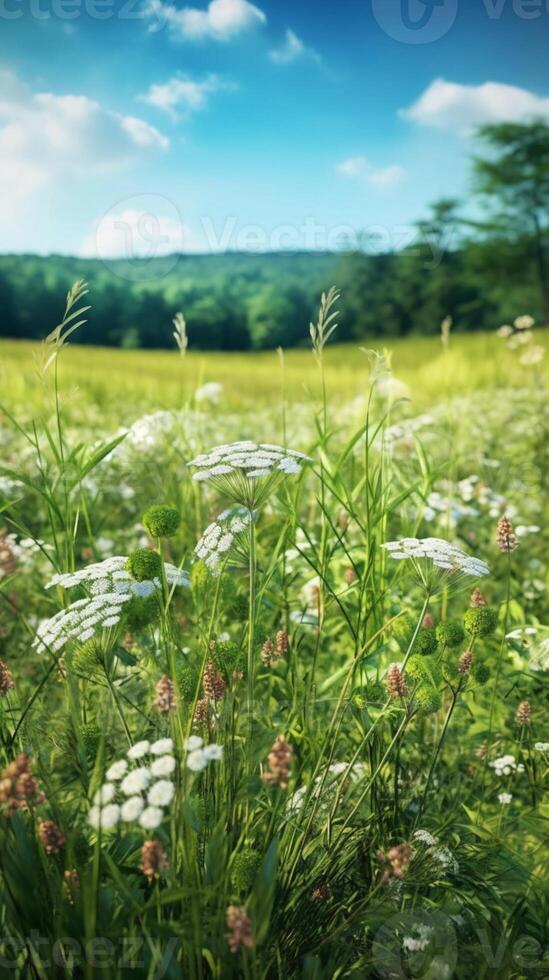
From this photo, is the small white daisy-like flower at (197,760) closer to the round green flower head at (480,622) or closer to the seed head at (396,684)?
the seed head at (396,684)

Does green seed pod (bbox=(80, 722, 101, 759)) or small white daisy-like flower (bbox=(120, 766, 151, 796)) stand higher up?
small white daisy-like flower (bbox=(120, 766, 151, 796))

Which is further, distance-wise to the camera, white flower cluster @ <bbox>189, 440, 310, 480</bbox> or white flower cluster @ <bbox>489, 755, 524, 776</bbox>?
white flower cluster @ <bbox>489, 755, 524, 776</bbox>

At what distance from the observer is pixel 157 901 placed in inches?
44.3

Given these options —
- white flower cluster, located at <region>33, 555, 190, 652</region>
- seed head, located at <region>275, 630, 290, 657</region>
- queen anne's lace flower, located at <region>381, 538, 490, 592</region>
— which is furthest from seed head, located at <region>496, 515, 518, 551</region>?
white flower cluster, located at <region>33, 555, 190, 652</region>

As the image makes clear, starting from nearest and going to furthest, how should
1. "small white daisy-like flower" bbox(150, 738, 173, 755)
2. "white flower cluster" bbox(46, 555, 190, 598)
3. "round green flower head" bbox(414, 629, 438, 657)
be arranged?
"small white daisy-like flower" bbox(150, 738, 173, 755), "white flower cluster" bbox(46, 555, 190, 598), "round green flower head" bbox(414, 629, 438, 657)

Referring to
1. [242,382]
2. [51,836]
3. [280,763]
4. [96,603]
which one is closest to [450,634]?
[280,763]

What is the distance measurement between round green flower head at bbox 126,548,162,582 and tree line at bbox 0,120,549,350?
2672cm

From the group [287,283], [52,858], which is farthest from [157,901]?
[287,283]

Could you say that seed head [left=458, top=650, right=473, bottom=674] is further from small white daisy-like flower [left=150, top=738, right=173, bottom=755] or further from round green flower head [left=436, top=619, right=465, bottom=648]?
small white daisy-like flower [left=150, top=738, right=173, bottom=755]

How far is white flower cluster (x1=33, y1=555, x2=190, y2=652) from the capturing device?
1.41 metres

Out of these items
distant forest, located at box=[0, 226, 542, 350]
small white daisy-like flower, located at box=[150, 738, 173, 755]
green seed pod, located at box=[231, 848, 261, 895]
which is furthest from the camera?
distant forest, located at box=[0, 226, 542, 350]

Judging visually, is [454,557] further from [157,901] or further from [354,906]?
[157,901]

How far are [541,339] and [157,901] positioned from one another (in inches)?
884

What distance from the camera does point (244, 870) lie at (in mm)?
1301
